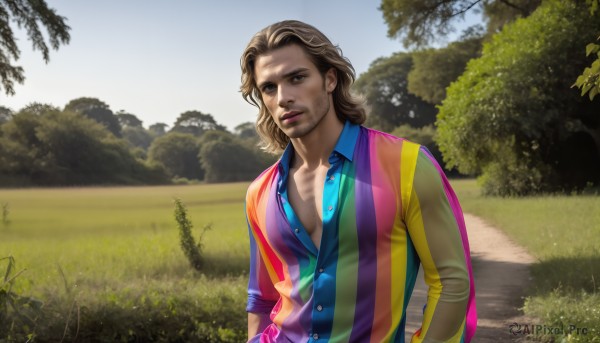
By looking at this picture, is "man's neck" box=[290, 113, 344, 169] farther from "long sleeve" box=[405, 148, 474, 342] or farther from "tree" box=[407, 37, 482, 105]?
"tree" box=[407, 37, 482, 105]

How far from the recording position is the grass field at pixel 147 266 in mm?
5168

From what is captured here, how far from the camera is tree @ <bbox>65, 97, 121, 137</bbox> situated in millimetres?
6719

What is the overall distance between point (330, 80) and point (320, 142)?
0.23 metres

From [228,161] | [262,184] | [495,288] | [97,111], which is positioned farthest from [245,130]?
[262,184]

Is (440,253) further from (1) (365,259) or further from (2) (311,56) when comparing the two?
(2) (311,56)

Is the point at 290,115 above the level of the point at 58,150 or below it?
below

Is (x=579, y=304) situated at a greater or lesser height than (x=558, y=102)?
lesser

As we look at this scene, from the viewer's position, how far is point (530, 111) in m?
16.0

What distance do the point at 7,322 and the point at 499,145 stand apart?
1607 cm

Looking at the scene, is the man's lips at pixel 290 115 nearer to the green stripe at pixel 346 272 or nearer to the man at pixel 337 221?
the man at pixel 337 221

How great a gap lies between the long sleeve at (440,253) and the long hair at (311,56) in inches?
17.2

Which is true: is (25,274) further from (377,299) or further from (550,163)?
(550,163)

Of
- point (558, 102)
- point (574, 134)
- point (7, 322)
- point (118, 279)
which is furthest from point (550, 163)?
point (7, 322)

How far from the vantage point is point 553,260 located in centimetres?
731
